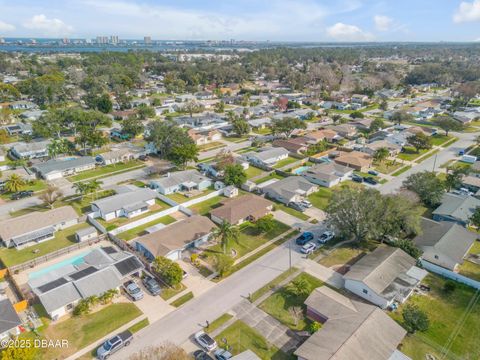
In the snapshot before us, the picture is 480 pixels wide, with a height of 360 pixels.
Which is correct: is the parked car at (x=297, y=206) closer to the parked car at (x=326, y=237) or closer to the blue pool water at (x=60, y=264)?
the parked car at (x=326, y=237)

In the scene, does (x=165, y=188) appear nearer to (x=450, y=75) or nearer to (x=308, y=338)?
(x=308, y=338)

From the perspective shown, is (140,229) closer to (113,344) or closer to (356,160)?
(113,344)

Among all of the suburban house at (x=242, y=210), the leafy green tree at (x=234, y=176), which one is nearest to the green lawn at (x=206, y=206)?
the suburban house at (x=242, y=210)

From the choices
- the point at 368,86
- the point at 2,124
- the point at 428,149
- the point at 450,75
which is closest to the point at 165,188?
the point at 428,149

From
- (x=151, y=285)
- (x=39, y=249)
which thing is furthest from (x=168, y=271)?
(x=39, y=249)

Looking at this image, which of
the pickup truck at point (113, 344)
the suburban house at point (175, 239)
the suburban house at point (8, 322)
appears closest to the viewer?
the pickup truck at point (113, 344)

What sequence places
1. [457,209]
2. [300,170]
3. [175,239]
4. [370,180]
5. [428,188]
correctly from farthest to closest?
1. [300,170]
2. [370,180]
3. [428,188]
4. [457,209]
5. [175,239]

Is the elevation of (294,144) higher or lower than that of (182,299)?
higher
